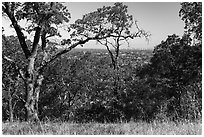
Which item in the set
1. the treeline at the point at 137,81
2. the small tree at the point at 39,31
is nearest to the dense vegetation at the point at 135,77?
the treeline at the point at 137,81

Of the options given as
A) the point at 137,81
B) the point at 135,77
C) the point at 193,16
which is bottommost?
the point at 137,81

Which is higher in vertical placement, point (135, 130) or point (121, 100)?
point (135, 130)

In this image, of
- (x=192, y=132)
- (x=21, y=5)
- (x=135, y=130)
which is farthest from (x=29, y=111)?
(x=192, y=132)

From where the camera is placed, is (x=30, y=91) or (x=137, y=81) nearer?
(x=30, y=91)

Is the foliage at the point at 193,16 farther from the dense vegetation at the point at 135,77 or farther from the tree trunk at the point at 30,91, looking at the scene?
the tree trunk at the point at 30,91

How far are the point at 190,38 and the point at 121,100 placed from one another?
6.21 meters

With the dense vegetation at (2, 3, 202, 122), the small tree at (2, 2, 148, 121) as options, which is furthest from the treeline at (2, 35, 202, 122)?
the small tree at (2, 2, 148, 121)

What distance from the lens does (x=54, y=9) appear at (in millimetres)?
10195

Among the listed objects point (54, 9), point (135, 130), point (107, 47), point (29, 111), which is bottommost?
point (29, 111)

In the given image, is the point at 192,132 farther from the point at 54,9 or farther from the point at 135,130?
the point at 54,9

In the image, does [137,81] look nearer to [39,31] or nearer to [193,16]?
[193,16]

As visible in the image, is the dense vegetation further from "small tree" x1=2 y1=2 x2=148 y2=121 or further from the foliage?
"small tree" x1=2 y1=2 x2=148 y2=121

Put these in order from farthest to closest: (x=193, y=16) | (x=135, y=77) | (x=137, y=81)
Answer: (x=135, y=77)
(x=137, y=81)
(x=193, y=16)

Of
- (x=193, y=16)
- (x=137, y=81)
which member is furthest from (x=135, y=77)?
(x=193, y=16)
